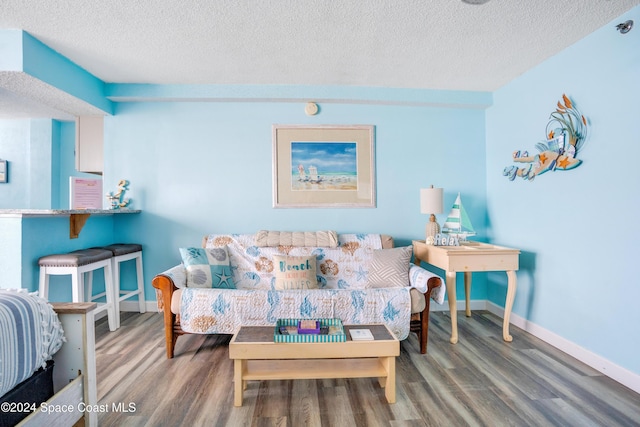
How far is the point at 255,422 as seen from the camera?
63.9 inches

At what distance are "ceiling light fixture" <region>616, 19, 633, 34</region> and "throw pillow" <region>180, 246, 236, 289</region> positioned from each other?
334cm

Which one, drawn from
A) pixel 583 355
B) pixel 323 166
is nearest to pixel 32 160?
pixel 323 166

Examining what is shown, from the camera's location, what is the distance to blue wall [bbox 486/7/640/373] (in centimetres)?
202

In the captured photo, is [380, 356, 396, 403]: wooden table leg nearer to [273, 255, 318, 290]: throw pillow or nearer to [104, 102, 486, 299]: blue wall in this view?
[273, 255, 318, 290]: throw pillow

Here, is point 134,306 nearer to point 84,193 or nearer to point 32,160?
point 84,193

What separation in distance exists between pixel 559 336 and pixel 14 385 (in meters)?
3.33

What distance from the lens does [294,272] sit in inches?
109

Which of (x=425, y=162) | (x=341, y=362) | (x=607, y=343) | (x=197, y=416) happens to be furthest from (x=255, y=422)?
(x=425, y=162)

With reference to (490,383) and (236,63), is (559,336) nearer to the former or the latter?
(490,383)

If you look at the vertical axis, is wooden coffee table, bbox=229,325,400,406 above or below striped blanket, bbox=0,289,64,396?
below

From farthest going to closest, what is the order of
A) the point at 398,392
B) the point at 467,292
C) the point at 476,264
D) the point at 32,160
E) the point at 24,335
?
the point at 32,160, the point at 467,292, the point at 476,264, the point at 398,392, the point at 24,335

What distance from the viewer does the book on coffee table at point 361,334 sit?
72.7 inches

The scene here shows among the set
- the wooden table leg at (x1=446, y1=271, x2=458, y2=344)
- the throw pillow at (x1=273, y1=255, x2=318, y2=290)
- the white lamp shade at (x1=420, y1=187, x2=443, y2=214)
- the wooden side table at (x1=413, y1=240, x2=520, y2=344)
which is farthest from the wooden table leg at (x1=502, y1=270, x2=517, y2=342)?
the throw pillow at (x1=273, y1=255, x2=318, y2=290)

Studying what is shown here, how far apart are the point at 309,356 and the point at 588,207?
2.25 meters
